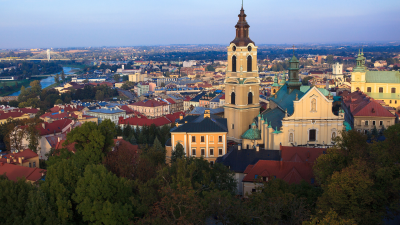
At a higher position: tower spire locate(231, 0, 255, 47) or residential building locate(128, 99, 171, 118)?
tower spire locate(231, 0, 255, 47)

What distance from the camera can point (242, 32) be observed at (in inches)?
1500

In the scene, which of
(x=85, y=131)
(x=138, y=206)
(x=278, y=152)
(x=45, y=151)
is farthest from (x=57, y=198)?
(x=45, y=151)

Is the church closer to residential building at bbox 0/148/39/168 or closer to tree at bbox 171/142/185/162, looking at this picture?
tree at bbox 171/142/185/162

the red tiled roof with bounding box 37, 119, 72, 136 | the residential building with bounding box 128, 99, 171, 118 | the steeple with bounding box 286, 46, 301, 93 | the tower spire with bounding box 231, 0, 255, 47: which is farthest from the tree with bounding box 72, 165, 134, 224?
the residential building with bounding box 128, 99, 171, 118

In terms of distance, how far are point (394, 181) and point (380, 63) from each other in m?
196

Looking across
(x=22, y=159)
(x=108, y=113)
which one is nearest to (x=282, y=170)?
(x=22, y=159)

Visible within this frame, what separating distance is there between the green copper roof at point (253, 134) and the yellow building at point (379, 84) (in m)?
34.7

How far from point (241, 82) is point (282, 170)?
12571 mm

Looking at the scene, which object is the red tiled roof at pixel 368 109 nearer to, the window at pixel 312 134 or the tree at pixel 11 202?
the window at pixel 312 134

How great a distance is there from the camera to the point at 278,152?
3084cm

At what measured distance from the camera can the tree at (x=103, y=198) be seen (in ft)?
66.3

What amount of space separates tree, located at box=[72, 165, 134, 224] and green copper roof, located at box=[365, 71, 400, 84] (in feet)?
170

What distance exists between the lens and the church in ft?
108

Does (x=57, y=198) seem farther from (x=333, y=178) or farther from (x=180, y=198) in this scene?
(x=333, y=178)
